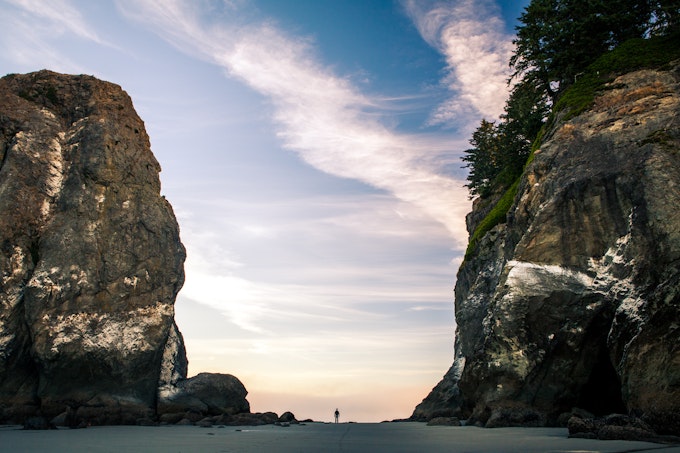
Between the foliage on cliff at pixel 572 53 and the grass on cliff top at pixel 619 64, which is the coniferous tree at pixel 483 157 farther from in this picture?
the grass on cliff top at pixel 619 64

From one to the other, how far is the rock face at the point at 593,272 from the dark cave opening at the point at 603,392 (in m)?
0.04

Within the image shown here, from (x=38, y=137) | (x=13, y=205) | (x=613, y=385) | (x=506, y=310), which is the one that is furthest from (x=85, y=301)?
(x=613, y=385)

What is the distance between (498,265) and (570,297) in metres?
14.3

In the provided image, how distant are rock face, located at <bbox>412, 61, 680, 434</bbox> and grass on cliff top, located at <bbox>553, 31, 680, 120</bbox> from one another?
0.93 m

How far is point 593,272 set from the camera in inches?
855

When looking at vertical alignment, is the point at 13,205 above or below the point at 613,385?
above

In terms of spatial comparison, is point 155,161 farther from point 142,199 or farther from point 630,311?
point 630,311

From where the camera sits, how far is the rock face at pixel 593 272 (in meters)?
18.4

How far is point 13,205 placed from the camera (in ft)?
110

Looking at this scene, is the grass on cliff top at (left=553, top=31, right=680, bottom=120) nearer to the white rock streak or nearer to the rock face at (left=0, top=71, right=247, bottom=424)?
the white rock streak

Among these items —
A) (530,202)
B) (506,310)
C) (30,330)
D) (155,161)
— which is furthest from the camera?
(155,161)

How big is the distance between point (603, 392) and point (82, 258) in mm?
31546

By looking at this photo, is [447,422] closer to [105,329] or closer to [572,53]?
[105,329]

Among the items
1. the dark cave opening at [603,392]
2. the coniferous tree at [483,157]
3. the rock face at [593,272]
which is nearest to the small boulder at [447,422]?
the rock face at [593,272]
